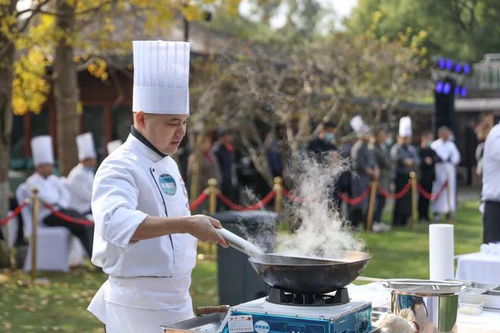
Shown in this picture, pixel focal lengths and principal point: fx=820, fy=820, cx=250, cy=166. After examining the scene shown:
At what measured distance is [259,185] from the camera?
16.5m

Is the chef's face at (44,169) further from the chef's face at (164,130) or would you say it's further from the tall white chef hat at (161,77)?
the chef's face at (164,130)

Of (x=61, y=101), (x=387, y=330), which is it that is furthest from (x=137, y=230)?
(x=61, y=101)

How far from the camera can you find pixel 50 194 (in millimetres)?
8898

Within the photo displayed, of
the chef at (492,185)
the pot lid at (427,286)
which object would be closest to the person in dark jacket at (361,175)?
the chef at (492,185)

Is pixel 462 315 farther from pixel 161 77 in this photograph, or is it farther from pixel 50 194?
pixel 50 194

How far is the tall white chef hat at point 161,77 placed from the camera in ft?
9.77

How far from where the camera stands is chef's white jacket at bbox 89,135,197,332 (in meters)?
2.87

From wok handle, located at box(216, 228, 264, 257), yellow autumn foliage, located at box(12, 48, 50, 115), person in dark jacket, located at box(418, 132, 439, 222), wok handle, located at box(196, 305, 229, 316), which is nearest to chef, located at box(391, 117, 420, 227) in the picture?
person in dark jacket, located at box(418, 132, 439, 222)

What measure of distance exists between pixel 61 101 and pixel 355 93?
843 cm

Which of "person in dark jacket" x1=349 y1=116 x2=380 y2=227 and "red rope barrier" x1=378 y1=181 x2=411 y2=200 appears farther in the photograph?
"red rope barrier" x1=378 y1=181 x2=411 y2=200

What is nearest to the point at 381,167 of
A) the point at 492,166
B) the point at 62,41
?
the point at 62,41

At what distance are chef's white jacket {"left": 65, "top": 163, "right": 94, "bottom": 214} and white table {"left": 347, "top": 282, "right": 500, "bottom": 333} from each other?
620 cm

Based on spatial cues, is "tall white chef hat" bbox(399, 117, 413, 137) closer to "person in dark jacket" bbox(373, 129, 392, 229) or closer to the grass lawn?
"person in dark jacket" bbox(373, 129, 392, 229)

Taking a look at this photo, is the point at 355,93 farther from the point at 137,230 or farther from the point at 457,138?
the point at 137,230
